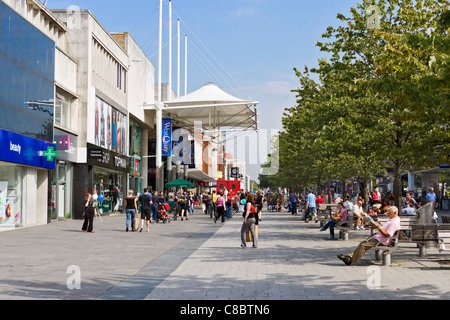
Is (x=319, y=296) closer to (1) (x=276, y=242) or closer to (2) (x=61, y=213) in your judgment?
(1) (x=276, y=242)

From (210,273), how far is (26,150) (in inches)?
629

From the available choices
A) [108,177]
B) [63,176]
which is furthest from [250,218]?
[108,177]

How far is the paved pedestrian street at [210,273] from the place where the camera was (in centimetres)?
798

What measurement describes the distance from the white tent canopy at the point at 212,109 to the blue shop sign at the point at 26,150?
24.6 meters

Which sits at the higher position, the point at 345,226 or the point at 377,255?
the point at 345,226

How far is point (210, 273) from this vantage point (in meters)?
10.2

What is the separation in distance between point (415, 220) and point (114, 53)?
3050cm

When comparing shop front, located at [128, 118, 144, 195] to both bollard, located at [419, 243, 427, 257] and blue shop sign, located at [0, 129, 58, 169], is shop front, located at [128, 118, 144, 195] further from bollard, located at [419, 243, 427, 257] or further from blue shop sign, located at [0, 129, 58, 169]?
bollard, located at [419, 243, 427, 257]

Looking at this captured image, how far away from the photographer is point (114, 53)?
40.5 m

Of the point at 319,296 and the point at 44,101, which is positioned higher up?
the point at 44,101

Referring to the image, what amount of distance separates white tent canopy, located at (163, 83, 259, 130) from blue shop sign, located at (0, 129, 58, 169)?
24.6 metres

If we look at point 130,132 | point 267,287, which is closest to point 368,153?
point 267,287

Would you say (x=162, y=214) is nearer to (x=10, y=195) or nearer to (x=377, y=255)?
(x=10, y=195)

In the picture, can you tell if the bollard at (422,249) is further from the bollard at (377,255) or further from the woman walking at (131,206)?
the woman walking at (131,206)
